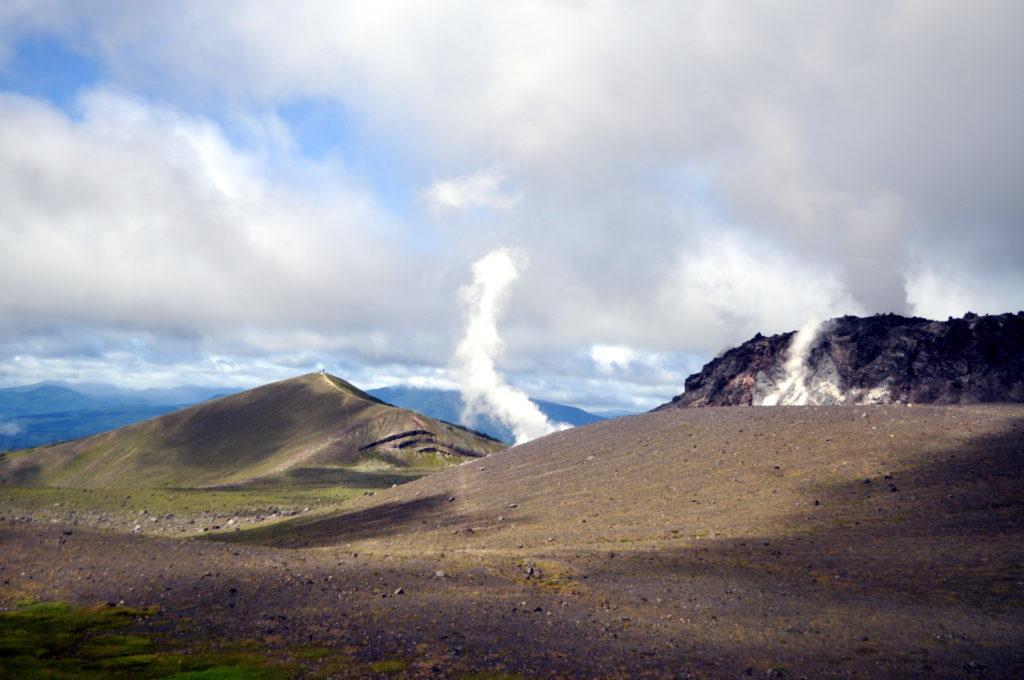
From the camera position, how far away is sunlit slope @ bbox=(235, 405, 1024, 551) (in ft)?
131

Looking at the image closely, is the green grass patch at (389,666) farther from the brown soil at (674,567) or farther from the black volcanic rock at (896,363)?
the black volcanic rock at (896,363)

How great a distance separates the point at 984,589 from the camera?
2716 centimetres

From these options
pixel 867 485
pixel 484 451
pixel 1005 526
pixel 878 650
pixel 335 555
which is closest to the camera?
pixel 878 650

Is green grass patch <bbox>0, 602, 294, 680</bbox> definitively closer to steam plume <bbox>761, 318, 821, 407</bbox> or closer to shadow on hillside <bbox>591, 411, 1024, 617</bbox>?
shadow on hillside <bbox>591, 411, 1024, 617</bbox>

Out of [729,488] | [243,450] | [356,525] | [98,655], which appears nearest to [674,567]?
[729,488]

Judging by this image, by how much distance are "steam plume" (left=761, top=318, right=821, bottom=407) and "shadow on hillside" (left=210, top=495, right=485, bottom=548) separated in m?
59.3

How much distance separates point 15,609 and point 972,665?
108ft

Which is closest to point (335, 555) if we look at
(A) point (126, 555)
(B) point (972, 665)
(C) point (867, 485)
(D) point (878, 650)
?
(A) point (126, 555)

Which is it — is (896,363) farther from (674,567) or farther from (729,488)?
(674,567)

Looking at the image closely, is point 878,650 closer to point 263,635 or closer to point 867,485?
point 263,635

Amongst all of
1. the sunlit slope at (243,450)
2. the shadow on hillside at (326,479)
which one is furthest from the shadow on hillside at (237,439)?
the shadow on hillside at (326,479)

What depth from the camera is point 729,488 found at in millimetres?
49312

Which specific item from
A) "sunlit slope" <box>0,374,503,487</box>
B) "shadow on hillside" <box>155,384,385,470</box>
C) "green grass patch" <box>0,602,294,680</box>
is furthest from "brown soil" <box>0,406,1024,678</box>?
"shadow on hillside" <box>155,384,385,470</box>

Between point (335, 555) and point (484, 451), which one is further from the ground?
point (484, 451)
